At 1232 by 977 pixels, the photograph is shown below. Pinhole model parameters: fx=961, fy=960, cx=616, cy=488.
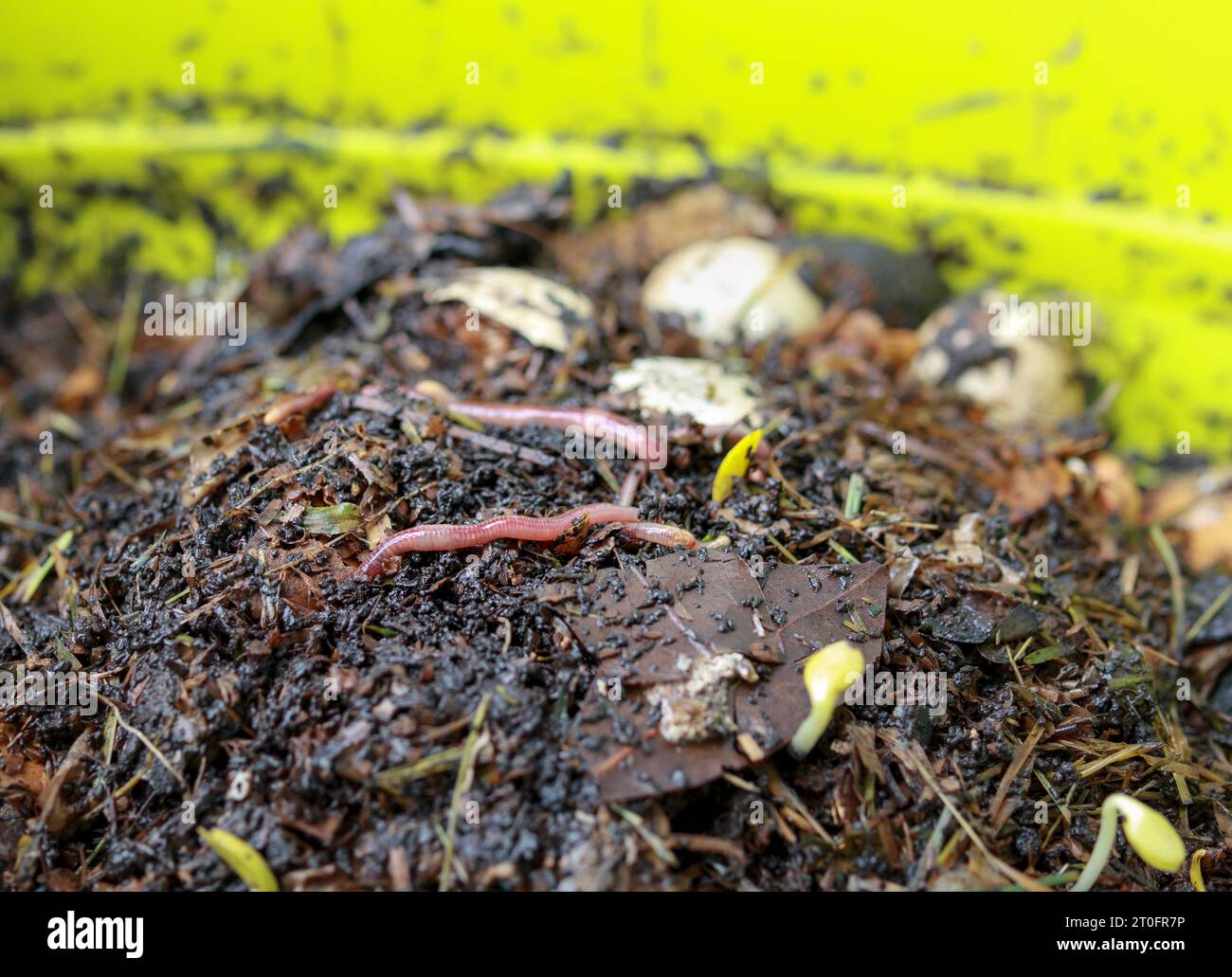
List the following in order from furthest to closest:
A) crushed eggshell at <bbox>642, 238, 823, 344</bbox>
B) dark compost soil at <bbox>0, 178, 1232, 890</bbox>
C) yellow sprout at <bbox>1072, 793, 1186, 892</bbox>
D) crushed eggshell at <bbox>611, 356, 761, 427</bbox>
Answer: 1. crushed eggshell at <bbox>642, 238, 823, 344</bbox>
2. crushed eggshell at <bbox>611, 356, 761, 427</bbox>
3. dark compost soil at <bbox>0, 178, 1232, 890</bbox>
4. yellow sprout at <bbox>1072, 793, 1186, 892</bbox>

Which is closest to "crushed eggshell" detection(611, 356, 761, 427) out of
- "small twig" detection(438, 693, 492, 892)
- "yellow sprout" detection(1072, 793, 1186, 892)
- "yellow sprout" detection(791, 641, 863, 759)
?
"yellow sprout" detection(791, 641, 863, 759)

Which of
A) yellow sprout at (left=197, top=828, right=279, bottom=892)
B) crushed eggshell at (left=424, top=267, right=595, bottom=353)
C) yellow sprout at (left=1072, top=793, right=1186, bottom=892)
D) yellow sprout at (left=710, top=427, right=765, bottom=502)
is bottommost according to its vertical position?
yellow sprout at (left=197, top=828, right=279, bottom=892)

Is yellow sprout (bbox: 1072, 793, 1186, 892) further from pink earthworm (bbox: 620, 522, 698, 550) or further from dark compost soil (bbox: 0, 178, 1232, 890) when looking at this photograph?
pink earthworm (bbox: 620, 522, 698, 550)

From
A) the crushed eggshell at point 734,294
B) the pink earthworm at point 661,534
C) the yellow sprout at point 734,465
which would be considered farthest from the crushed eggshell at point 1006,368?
the pink earthworm at point 661,534

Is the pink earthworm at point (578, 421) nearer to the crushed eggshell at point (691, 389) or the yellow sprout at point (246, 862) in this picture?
the crushed eggshell at point (691, 389)

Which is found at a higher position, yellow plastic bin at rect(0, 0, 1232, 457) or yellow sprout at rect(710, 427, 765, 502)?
yellow plastic bin at rect(0, 0, 1232, 457)
